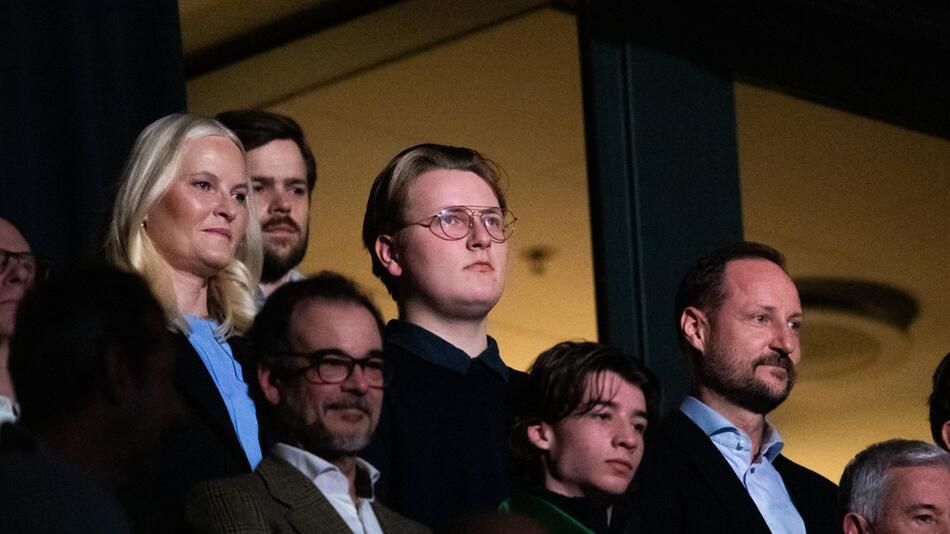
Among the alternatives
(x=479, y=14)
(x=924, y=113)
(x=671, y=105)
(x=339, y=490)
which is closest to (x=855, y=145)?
(x=924, y=113)

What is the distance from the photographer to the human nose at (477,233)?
3629 mm

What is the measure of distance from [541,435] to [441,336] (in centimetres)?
28

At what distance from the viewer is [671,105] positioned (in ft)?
17.1

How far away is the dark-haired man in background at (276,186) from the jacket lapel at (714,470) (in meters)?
0.82

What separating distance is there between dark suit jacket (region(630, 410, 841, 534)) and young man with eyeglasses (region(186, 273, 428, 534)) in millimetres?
798

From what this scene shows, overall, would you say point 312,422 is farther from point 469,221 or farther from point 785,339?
point 785,339

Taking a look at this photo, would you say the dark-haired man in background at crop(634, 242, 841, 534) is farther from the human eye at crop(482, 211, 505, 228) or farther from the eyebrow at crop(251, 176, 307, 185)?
the eyebrow at crop(251, 176, 307, 185)

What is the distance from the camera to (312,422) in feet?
9.35

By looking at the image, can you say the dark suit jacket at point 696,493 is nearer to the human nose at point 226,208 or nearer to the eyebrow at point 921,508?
the eyebrow at point 921,508

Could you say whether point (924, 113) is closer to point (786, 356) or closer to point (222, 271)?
point (786, 356)

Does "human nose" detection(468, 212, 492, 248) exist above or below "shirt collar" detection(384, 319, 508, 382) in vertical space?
above

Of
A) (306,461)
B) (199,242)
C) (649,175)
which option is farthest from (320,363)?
(649,175)

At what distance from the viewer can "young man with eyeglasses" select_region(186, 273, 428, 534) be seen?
277cm

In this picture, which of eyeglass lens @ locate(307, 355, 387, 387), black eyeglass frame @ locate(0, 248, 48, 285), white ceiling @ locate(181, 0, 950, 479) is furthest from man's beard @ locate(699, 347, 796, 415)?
Result: white ceiling @ locate(181, 0, 950, 479)
